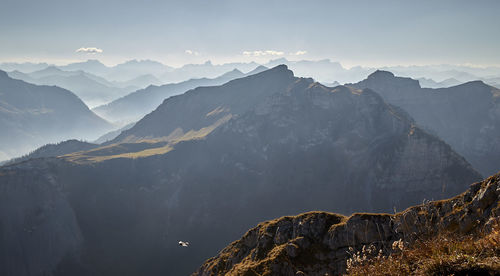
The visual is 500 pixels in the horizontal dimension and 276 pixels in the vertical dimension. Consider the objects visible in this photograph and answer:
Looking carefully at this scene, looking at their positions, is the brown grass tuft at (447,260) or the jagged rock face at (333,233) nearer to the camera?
the brown grass tuft at (447,260)

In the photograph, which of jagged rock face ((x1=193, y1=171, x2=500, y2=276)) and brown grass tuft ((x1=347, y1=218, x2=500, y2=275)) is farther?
jagged rock face ((x1=193, y1=171, x2=500, y2=276))

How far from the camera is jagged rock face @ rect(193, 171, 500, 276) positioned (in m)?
26.2

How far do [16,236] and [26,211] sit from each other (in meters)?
15.9

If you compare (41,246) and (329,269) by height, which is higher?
(329,269)

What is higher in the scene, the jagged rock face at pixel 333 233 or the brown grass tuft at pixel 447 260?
the brown grass tuft at pixel 447 260

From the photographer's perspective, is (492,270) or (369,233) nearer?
(492,270)

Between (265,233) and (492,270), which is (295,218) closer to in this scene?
(265,233)

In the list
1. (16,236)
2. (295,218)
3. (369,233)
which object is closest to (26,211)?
(16,236)

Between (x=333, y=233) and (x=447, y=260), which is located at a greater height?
(x=447, y=260)

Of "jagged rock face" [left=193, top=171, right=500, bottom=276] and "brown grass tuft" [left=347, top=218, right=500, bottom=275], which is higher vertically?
"brown grass tuft" [left=347, top=218, right=500, bottom=275]

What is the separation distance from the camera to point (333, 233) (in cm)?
3922

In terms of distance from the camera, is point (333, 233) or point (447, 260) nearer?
point (447, 260)

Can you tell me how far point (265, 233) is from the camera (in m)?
48.3

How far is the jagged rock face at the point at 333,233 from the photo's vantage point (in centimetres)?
2619
